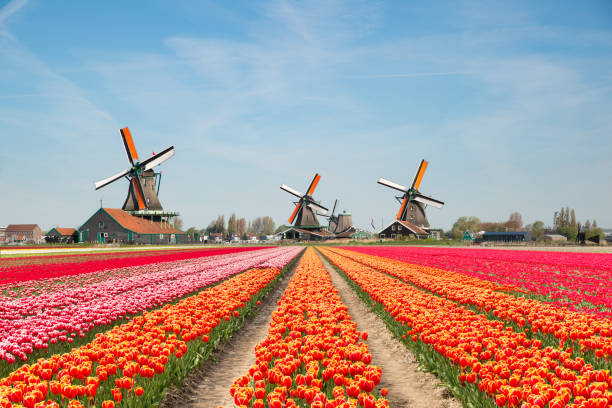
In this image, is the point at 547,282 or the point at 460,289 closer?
the point at 460,289

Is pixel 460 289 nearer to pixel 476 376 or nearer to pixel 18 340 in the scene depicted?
pixel 476 376

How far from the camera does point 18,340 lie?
279 inches

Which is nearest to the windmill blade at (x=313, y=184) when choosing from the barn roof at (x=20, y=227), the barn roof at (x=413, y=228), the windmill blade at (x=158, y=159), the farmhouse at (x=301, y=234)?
the farmhouse at (x=301, y=234)

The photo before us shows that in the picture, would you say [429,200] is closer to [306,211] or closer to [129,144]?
[306,211]

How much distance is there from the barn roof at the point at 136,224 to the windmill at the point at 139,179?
7.12 ft

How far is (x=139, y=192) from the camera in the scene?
80.9 m

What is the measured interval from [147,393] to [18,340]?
3.45 metres

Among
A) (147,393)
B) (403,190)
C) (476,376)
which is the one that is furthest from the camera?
(403,190)

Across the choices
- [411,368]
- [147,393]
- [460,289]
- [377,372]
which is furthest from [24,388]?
[460,289]

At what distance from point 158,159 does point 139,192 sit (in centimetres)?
711

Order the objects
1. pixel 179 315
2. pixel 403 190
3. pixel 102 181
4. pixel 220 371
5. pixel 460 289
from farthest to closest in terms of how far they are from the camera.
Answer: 1. pixel 403 190
2. pixel 102 181
3. pixel 460 289
4. pixel 179 315
5. pixel 220 371

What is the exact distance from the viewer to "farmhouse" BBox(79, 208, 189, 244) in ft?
248

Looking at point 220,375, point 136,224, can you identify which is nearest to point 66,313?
point 220,375

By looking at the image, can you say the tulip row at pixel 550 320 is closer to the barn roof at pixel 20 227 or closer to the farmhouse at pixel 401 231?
the farmhouse at pixel 401 231
